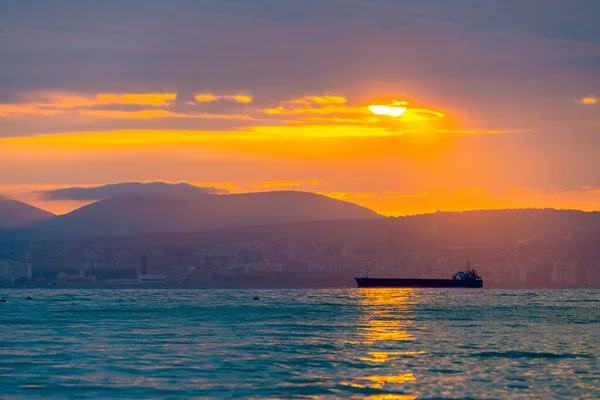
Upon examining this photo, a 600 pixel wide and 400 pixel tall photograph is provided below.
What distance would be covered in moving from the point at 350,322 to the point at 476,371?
51.3 metres

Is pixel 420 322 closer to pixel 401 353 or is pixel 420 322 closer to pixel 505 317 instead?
pixel 505 317

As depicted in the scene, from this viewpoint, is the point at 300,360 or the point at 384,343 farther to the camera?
the point at 384,343

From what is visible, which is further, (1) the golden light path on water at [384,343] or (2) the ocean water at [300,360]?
(1) the golden light path on water at [384,343]

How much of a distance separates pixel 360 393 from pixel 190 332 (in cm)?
4222

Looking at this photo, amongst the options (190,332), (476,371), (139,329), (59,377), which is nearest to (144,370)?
(59,377)

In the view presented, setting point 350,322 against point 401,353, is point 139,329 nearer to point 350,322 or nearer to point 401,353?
point 350,322

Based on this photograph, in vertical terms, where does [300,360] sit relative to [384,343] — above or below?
below

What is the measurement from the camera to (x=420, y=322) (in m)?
106

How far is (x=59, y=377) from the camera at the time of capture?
54031mm

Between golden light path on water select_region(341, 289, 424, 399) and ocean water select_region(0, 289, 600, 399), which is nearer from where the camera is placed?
ocean water select_region(0, 289, 600, 399)

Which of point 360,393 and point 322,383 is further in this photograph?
point 322,383

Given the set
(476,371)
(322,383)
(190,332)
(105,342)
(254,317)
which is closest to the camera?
(322,383)

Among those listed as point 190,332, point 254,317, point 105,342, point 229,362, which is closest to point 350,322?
point 254,317

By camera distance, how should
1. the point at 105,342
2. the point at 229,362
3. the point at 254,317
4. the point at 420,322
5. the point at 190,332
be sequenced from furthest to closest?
the point at 254,317 < the point at 420,322 < the point at 190,332 < the point at 105,342 < the point at 229,362
